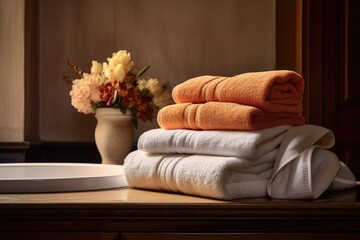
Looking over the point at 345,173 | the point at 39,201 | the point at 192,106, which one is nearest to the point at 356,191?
the point at 345,173

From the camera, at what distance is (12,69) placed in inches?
74.7

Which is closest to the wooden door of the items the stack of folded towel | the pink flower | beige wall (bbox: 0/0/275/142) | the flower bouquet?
beige wall (bbox: 0/0/275/142)

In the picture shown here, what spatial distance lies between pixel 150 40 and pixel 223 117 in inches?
47.9

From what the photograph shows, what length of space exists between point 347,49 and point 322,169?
1.36 metres

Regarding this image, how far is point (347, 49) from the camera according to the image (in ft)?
7.14

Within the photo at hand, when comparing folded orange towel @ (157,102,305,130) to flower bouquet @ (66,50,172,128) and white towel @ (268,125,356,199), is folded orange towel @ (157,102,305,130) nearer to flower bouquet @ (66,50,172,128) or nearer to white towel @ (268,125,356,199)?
white towel @ (268,125,356,199)

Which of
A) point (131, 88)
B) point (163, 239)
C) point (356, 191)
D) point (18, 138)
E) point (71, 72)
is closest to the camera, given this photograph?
point (163, 239)

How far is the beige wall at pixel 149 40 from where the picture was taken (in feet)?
6.81

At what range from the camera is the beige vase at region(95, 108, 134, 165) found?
63.7 inches

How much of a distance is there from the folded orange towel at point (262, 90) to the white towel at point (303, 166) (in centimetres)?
4

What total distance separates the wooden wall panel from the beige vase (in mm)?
426

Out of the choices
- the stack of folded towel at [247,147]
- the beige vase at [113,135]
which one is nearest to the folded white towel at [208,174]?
the stack of folded towel at [247,147]

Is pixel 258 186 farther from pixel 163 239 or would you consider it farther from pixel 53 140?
pixel 53 140

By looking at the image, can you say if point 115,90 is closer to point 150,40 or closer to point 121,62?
point 121,62
